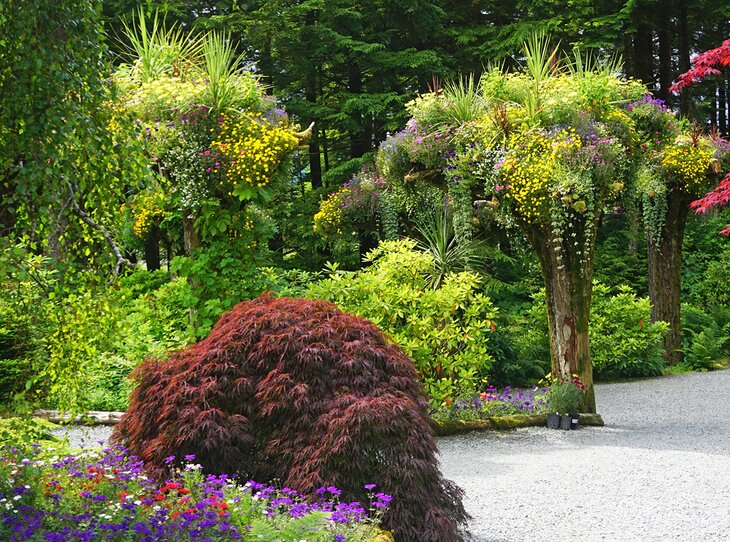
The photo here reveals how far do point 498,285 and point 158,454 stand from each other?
10.7 meters

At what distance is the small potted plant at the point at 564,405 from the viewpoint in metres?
8.34

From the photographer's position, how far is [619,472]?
245 inches

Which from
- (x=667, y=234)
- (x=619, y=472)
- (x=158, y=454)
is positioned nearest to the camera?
(x=158, y=454)

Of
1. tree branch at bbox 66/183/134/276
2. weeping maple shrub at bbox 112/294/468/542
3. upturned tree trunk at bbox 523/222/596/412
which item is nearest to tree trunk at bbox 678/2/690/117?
upturned tree trunk at bbox 523/222/596/412

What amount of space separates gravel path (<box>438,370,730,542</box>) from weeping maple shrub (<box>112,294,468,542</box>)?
0.93 metres

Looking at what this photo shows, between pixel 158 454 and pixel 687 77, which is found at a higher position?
pixel 687 77

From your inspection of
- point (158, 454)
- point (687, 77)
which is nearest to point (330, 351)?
point (158, 454)

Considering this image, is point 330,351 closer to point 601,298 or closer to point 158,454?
point 158,454

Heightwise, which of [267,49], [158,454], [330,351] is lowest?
[158,454]

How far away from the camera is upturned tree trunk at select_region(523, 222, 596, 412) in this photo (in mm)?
8617

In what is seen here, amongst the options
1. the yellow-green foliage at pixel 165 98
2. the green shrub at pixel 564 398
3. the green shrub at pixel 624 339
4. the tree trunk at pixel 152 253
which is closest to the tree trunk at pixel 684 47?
the green shrub at pixel 624 339

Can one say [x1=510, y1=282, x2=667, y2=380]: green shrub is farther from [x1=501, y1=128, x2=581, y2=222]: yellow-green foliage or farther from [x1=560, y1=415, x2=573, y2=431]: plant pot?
[x1=501, y1=128, x2=581, y2=222]: yellow-green foliage

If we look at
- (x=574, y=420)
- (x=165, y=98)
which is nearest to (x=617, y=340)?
(x=574, y=420)

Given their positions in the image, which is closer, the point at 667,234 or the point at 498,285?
the point at 667,234
